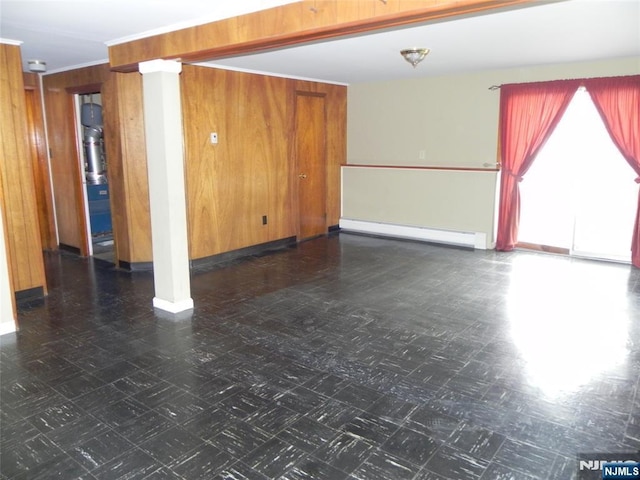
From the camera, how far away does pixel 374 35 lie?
158 inches

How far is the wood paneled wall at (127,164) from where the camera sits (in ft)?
17.3

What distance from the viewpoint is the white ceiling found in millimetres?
3162

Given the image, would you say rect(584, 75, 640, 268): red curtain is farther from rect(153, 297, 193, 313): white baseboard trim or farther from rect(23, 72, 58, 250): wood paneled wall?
rect(23, 72, 58, 250): wood paneled wall

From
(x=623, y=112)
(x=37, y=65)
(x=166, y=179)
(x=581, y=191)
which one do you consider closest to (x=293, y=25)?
(x=166, y=179)

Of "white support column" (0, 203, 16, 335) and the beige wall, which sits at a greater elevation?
the beige wall

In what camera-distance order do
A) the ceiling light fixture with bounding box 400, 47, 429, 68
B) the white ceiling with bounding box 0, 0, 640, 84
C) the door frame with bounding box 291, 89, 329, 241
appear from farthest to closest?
the door frame with bounding box 291, 89, 329, 241 < the ceiling light fixture with bounding box 400, 47, 429, 68 < the white ceiling with bounding box 0, 0, 640, 84

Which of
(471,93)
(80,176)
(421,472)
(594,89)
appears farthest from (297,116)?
(421,472)

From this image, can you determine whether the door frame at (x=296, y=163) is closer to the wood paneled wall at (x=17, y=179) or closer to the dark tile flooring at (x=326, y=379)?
the dark tile flooring at (x=326, y=379)

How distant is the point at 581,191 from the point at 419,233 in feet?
6.97

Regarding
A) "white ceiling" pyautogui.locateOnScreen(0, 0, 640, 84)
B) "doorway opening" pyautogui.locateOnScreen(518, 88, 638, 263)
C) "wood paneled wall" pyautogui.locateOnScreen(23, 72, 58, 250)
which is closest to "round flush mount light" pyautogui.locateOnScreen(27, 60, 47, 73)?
"white ceiling" pyautogui.locateOnScreen(0, 0, 640, 84)

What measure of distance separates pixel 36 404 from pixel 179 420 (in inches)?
34.4

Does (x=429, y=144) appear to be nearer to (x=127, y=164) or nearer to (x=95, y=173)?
(x=127, y=164)

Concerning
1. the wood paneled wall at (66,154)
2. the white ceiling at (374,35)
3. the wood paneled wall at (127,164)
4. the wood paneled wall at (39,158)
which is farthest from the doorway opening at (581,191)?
the wood paneled wall at (39,158)

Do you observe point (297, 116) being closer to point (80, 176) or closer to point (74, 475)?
point (80, 176)
